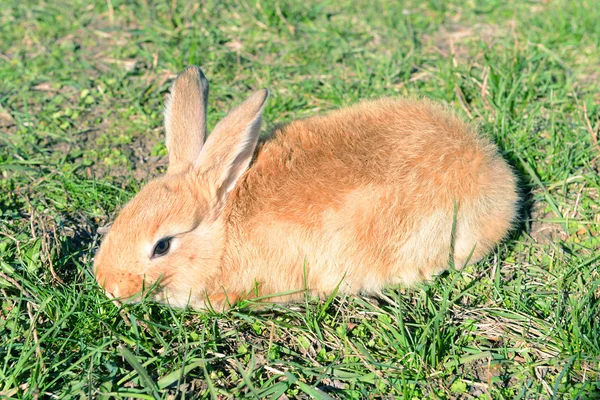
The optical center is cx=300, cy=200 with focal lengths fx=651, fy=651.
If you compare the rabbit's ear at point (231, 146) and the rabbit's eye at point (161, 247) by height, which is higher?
the rabbit's ear at point (231, 146)

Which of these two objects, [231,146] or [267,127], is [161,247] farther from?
[267,127]

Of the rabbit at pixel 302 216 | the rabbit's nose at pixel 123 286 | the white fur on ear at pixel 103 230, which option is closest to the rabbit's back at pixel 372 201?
the rabbit at pixel 302 216

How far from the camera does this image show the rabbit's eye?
3545 mm

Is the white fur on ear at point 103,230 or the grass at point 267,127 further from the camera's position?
the white fur on ear at point 103,230

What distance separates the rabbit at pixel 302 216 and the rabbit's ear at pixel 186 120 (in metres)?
0.03

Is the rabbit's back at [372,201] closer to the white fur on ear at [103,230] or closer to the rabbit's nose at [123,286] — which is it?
the rabbit's nose at [123,286]

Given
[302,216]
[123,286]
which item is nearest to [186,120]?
[302,216]

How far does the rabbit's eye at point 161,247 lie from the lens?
354 cm

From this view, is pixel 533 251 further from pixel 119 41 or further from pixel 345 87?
pixel 119 41

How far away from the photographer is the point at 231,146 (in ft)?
11.8

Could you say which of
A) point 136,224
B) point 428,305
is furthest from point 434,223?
point 136,224

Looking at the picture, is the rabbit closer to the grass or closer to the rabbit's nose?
the rabbit's nose

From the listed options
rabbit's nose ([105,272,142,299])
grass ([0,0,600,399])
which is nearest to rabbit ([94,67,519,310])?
rabbit's nose ([105,272,142,299])

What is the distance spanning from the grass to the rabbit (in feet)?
0.52
